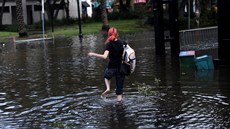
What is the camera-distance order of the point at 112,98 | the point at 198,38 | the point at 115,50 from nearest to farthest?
1. the point at 115,50
2. the point at 112,98
3. the point at 198,38

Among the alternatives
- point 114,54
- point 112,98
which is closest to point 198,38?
point 112,98

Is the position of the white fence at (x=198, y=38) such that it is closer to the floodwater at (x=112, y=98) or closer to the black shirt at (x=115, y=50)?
the floodwater at (x=112, y=98)

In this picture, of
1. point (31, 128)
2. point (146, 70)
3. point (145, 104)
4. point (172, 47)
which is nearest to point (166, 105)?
point (145, 104)

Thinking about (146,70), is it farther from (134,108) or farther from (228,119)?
(228,119)

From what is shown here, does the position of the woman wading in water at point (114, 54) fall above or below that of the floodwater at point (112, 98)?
above

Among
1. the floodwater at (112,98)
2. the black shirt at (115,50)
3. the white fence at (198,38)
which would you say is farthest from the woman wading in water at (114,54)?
the white fence at (198,38)

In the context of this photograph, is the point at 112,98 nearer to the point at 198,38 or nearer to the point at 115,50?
the point at 115,50

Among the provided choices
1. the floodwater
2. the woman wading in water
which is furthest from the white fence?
the woman wading in water

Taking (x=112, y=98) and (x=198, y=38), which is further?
(x=198, y=38)

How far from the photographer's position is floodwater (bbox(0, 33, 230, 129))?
325 inches

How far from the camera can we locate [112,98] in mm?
10516

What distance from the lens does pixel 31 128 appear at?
26.6 feet

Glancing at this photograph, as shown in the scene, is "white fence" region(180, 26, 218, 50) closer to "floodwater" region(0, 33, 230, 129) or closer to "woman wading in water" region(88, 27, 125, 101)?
"floodwater" region(0, 33, 230, 129)

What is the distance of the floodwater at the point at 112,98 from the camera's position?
8266mm
